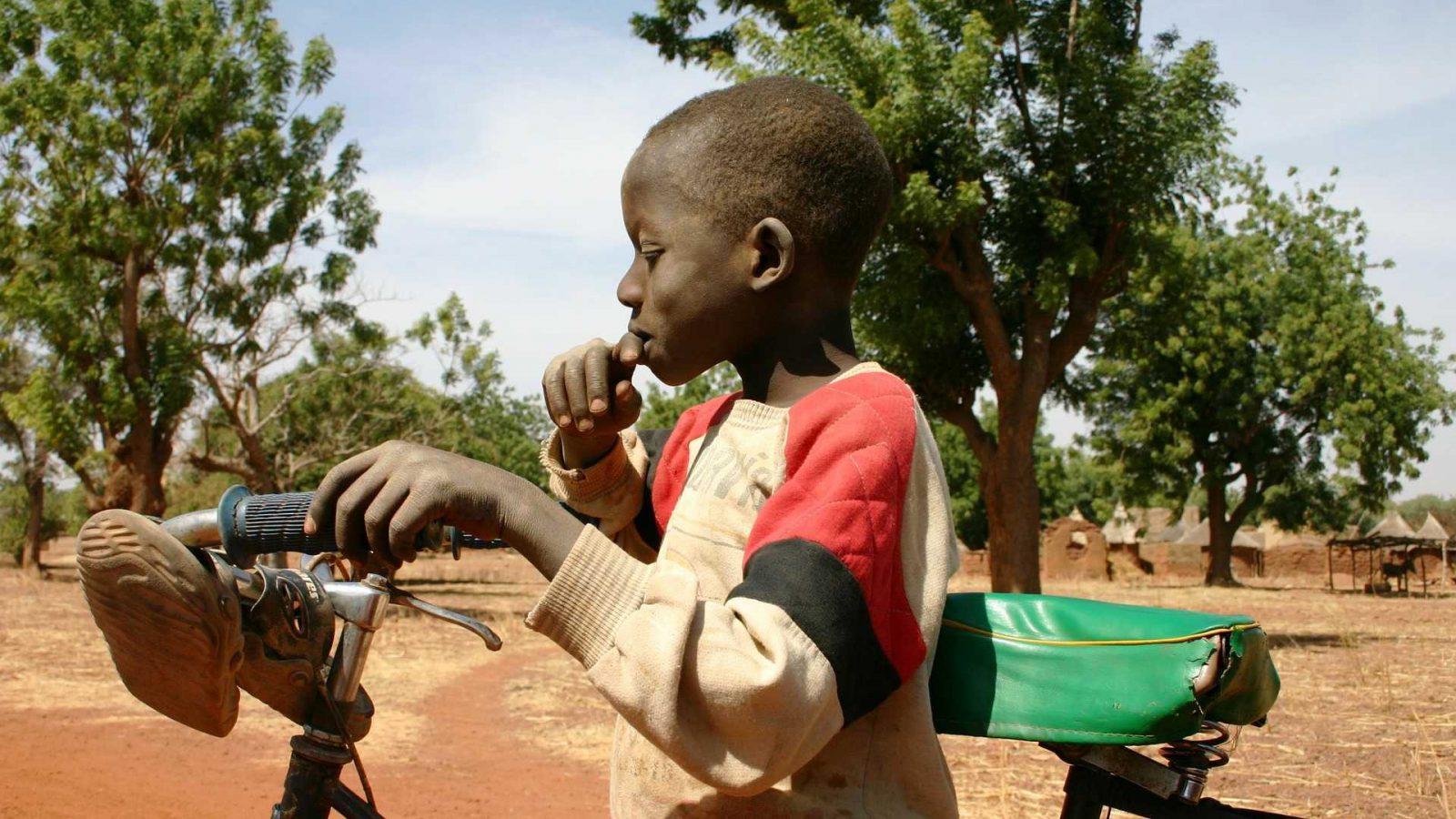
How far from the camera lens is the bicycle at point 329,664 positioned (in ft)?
4.44

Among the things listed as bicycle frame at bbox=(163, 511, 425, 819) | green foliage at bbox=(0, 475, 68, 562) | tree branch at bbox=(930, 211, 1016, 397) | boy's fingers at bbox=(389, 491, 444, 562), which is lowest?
green foliage at bbox=(0, 475, 68, 562)

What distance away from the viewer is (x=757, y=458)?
1.37 metres

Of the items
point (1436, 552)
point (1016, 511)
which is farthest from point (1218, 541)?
point (1016, 511)

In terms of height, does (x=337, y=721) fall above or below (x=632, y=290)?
below

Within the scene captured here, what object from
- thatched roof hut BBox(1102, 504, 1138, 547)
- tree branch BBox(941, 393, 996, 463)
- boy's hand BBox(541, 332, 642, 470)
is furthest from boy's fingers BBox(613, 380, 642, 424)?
thatched roof hut BBox(1102, 504, 1138, 547)

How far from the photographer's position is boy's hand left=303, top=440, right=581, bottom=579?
44.6 inches

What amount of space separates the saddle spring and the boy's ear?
29.1 inches

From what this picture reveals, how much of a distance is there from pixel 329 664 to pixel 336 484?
0.68 metres

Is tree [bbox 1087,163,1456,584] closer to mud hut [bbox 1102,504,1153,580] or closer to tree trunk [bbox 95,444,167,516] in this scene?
mud hut [bbox 1102,504,1153,580]

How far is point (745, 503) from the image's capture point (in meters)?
1.33

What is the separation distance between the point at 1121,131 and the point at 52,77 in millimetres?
14099

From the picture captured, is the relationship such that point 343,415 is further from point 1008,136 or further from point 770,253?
point 770,253

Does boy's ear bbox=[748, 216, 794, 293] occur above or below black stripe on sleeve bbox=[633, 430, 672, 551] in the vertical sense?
above

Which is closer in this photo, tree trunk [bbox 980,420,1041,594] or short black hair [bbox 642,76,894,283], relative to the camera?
short black hair [bbox 642,76,894,283]
